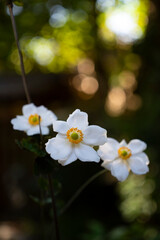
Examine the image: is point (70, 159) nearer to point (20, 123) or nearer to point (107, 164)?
point (107, 164)

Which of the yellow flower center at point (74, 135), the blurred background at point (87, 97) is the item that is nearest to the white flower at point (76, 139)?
the yellow flower center at point (74, 135)

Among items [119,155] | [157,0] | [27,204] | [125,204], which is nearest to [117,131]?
[125,204]

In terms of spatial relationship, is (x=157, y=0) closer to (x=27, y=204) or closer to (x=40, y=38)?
→ (x=40, y=38)

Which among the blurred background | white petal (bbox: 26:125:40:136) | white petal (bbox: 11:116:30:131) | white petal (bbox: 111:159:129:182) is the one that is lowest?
white petal (bbox: 111:159:129:182)

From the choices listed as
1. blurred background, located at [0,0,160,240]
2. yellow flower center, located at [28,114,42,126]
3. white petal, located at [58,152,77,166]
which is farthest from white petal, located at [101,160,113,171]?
blurred background, located at [0,0,160,240]

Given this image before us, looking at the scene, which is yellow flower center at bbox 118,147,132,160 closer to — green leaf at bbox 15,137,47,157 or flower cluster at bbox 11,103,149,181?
flower cluster at bbox 11,103,149,181

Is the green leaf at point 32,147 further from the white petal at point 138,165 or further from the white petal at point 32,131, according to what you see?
the white petal at point 138,165
